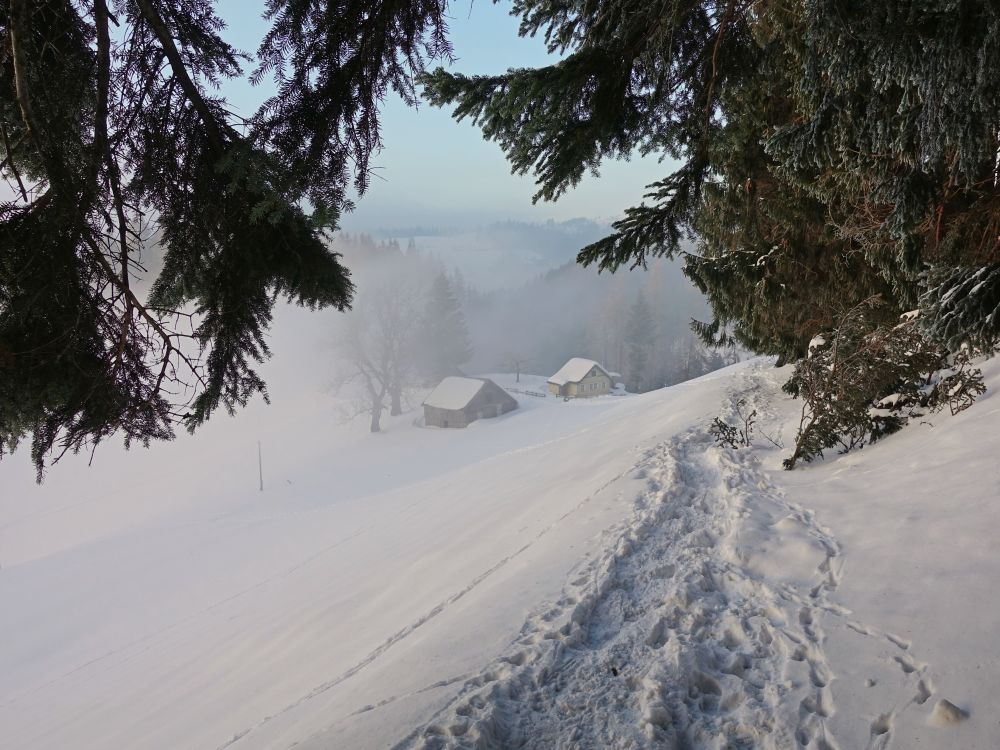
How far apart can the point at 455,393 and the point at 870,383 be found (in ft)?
101

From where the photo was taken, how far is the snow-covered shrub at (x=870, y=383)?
6.29 m

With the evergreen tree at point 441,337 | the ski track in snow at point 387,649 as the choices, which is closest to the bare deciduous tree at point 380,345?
the evergreen tree at point 441,337

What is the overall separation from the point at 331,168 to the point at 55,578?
22042 mm

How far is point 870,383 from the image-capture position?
21.1ft

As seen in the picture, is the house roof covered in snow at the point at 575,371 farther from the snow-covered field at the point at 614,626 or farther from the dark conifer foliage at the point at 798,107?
the dark conifer foliage at the point at 798,107

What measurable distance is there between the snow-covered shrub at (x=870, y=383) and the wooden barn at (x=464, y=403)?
2840cm

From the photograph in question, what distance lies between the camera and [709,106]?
3.63 metres

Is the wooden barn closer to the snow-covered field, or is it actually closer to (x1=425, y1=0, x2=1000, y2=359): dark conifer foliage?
the snow-covered field

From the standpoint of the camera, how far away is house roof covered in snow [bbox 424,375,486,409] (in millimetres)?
34972

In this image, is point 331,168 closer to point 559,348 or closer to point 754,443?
point 754,443

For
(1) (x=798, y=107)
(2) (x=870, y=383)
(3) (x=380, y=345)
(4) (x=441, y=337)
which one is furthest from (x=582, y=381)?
(1) (x=798, y=107)

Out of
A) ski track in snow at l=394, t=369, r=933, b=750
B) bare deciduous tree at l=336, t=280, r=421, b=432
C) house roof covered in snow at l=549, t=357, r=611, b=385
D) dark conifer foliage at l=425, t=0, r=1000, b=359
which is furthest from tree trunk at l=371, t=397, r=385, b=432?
dark conifer foliage at l=425, t=0, r=1000, b=359

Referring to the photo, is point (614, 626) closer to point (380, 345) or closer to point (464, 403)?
point (464, 403)

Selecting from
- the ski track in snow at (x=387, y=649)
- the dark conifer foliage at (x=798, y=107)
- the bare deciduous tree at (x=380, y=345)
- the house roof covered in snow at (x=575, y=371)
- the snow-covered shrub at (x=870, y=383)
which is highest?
the bare deciduous tree at (x=380, y=345)
